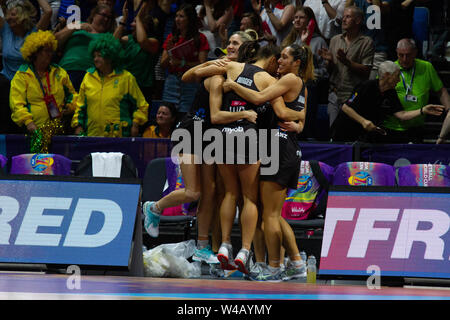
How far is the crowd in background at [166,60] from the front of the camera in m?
9.57

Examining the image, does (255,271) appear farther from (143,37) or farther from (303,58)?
(143,37)

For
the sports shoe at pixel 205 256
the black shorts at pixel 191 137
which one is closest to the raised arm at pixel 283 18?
the black shorts at pixel 191 137

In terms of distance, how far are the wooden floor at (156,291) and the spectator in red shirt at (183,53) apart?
4270 mm

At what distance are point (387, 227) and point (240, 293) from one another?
1.60m

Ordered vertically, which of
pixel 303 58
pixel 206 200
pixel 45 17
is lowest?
pixel 206 200

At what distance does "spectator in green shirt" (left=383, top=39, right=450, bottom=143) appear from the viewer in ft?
30.6

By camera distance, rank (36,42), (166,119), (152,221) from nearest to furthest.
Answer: (152,221) < (166,119) < (36,42)

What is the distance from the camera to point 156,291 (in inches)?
197

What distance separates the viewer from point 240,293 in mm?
5105

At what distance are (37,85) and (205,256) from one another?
12.4 feet

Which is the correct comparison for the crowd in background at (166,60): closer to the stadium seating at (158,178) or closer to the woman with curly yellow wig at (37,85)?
the woman with curly yellow wig at (37,85)

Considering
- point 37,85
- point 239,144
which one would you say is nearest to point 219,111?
point 239,144

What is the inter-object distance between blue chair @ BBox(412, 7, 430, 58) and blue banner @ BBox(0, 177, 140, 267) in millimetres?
5776

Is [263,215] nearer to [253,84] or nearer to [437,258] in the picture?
[253,84]
